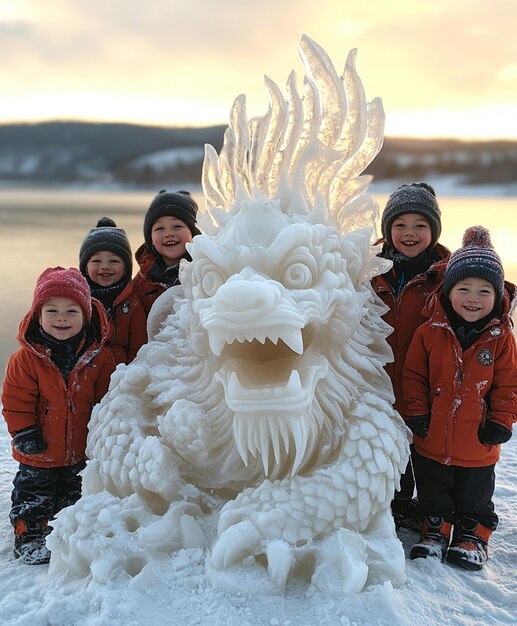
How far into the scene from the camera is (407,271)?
8.89 ft

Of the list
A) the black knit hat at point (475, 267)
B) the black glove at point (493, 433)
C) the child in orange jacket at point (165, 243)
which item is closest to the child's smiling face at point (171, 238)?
the child in orange jacket at point (165, 243)

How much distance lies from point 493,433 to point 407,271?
76cm

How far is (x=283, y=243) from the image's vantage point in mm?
1879

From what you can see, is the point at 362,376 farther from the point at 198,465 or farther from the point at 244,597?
the point at 244,597

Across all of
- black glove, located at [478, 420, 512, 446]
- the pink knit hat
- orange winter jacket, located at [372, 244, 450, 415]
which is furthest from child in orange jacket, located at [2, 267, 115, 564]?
black glove, located at [478, 420, 512, 446]

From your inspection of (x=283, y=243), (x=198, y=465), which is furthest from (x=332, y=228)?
(x=198, y=465)

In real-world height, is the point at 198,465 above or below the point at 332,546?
above

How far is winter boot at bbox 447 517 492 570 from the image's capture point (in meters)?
2.31

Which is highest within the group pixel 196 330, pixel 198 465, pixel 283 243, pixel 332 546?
pixel 283 243

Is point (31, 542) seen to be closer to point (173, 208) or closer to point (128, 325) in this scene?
point (128, 325)

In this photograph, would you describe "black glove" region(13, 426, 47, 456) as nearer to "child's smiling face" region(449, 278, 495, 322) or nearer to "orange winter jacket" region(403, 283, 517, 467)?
"orange winter jacket" region(403, 283, 517, 467)

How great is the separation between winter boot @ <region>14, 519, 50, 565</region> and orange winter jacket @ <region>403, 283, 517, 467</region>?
4.76 feet

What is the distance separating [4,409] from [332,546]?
1.36 m

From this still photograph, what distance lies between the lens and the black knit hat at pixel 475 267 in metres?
2.31
